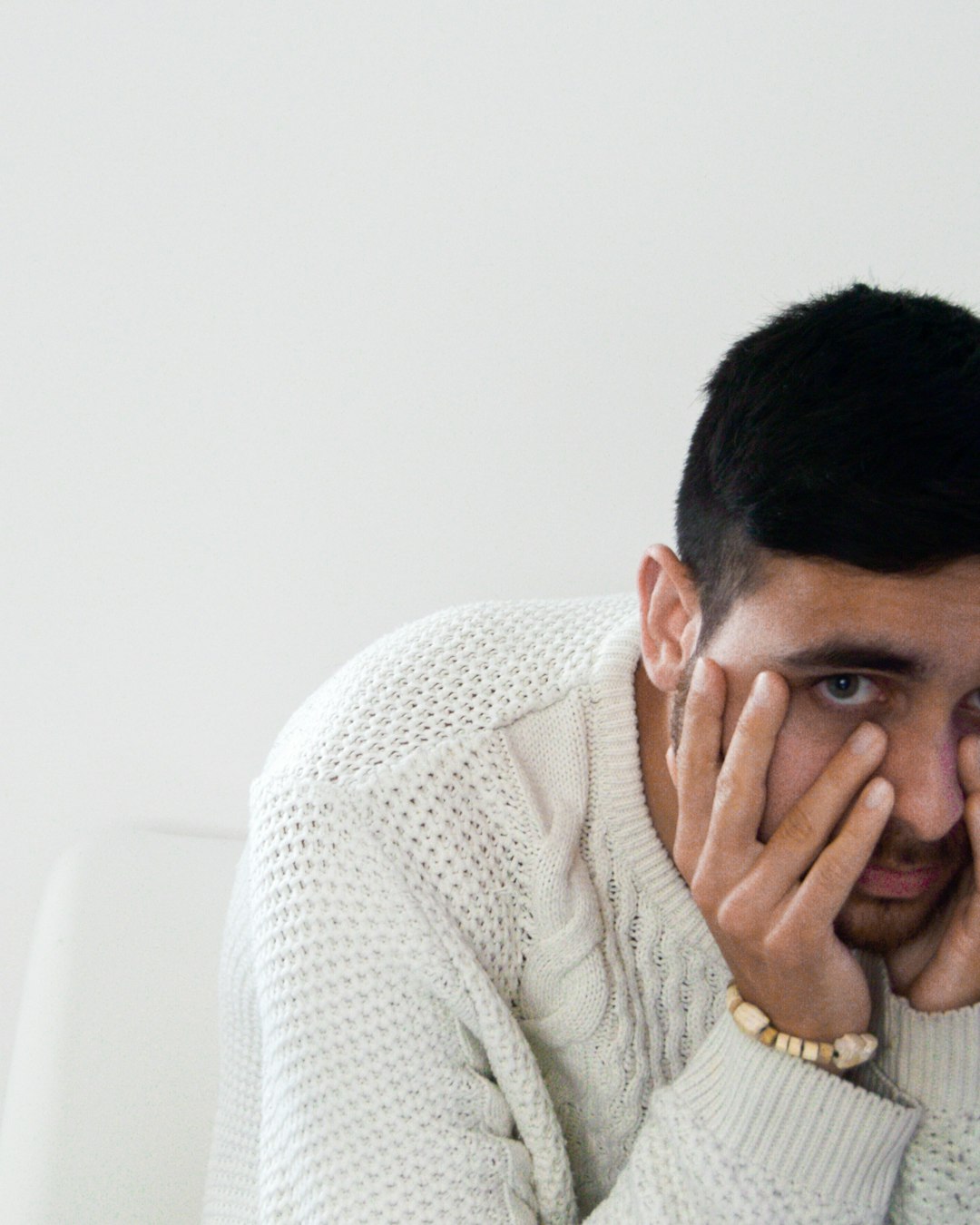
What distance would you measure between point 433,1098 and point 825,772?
1.48ft

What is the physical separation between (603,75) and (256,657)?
1.01m

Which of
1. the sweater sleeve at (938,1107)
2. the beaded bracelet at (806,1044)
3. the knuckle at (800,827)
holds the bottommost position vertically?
the sweater sleeve at (938,1107)

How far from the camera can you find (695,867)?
1.18m

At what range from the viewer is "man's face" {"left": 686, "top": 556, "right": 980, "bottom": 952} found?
40.8 inches

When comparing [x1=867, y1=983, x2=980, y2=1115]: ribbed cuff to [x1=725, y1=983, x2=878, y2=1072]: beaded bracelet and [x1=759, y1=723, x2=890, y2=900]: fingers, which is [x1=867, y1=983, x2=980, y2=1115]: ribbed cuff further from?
[x1=759, y1=723, x2=890, y2=900]: fingers

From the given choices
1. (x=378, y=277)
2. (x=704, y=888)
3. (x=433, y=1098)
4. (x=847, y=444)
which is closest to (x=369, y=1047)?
(x=433, y=1098)

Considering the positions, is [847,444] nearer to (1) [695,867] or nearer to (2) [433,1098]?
(1) [695,867]

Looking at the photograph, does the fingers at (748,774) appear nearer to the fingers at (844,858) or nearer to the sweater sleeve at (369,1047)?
the fingers at (844,858)

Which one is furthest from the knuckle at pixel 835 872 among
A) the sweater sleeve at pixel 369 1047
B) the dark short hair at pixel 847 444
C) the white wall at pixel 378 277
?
the white wall at pixel 378 277

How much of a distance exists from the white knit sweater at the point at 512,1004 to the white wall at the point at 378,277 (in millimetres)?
672

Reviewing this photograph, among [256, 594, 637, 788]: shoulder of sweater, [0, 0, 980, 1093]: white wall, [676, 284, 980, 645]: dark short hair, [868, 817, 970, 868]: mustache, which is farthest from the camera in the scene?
[0, 0, 980, 1093]: white wall

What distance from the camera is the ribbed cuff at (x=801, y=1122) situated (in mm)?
1125

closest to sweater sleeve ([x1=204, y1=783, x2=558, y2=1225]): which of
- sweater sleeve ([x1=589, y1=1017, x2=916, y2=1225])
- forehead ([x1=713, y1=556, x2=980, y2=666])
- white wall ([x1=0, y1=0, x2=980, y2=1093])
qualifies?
sweater sleeve ([x1=589, y1=1017, x2=916, y2=1225])

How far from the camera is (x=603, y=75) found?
1.91 metres
